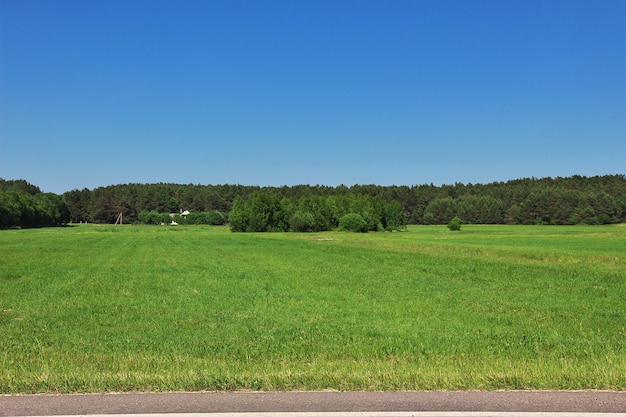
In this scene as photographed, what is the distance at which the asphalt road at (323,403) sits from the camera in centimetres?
631

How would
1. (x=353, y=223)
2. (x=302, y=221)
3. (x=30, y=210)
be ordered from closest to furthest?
(x=353, y=223) → (x=302, y=221) → (x=30, y=210)

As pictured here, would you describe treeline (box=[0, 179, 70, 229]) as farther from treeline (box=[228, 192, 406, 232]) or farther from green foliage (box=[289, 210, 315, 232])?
green foliage (box=[289, 210, 315, 232])

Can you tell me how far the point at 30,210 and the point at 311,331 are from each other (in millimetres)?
160127

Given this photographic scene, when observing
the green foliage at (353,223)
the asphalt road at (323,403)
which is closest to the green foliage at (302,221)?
the green foliage at (353,223)

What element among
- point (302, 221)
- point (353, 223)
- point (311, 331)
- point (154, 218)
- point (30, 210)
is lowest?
point (311, 331)

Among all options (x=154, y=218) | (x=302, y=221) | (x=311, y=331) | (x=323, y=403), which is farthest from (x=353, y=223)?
(x=323, y=403)

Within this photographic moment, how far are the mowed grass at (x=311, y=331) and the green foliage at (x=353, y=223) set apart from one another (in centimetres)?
10172

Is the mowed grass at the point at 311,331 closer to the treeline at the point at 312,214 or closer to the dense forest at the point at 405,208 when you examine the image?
the treeline at the point at 312,214

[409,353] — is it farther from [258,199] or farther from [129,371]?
[258,199]

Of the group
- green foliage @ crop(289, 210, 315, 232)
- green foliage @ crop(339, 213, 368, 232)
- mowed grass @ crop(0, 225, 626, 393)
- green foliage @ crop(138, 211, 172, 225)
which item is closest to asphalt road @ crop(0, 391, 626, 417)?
mowed grass @ crop(0, 225, 626, 393)

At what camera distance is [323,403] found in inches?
260

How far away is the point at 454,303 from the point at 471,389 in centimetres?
1149

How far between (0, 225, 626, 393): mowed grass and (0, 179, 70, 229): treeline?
409 feet

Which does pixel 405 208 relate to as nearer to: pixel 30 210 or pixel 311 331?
pixel 30 210
